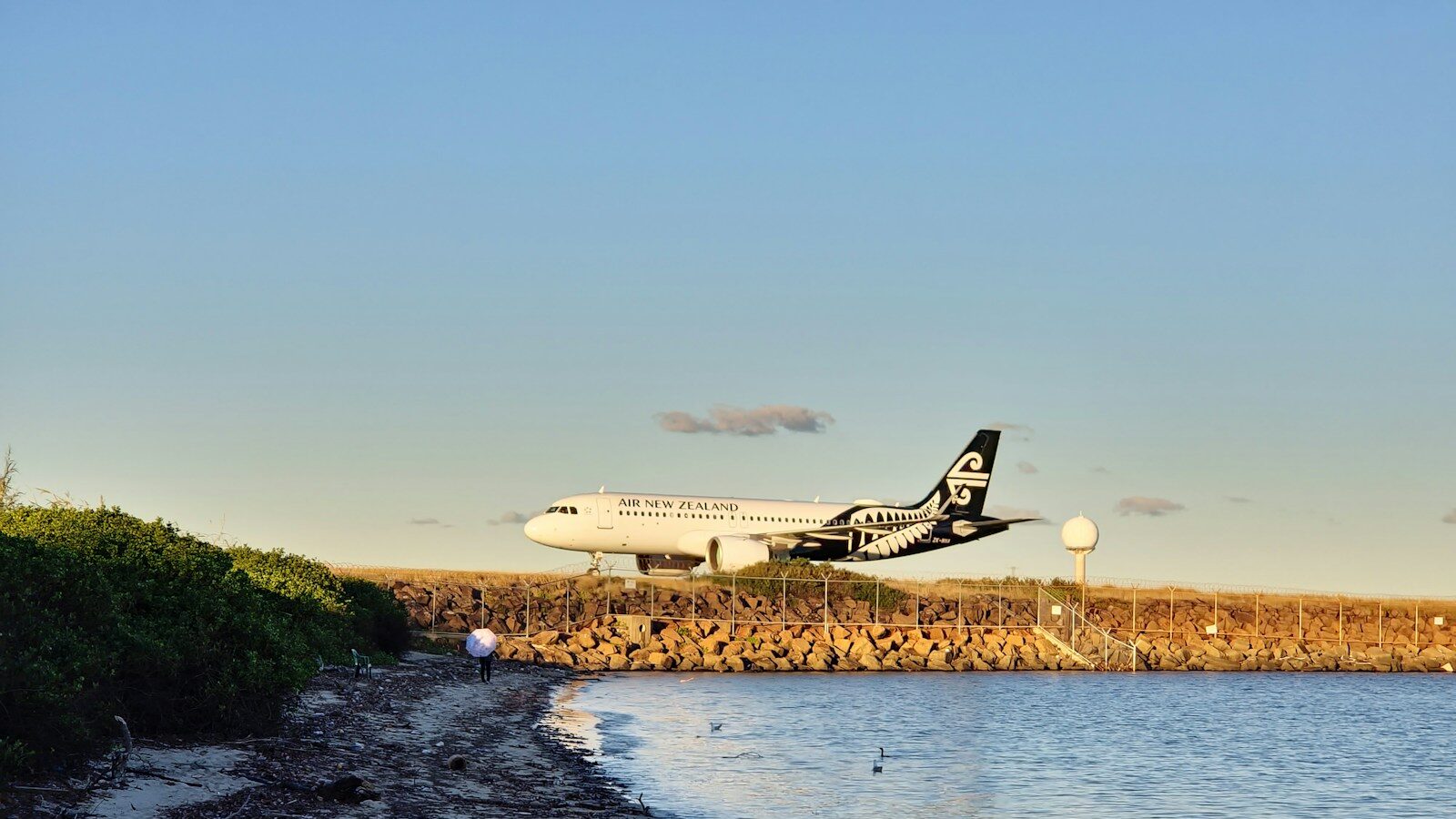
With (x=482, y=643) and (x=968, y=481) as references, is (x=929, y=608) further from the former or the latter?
(x=482, y=643)

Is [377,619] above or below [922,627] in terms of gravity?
below

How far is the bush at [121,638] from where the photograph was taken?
46.6ft

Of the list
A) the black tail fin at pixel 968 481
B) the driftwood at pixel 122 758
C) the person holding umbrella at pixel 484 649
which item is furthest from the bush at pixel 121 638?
the black tail fin at pixel 968 481

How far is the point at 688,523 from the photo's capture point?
66.1m

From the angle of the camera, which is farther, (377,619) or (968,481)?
(968,481)

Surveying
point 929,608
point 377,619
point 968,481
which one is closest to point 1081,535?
point 968,481

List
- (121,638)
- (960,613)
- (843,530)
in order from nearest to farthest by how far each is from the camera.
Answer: (121,638), (960,613), (843,530)

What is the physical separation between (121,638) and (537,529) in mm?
45542

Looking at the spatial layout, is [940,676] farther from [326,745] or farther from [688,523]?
[326,745]

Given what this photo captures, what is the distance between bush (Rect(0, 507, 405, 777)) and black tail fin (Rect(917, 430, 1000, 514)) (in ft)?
173

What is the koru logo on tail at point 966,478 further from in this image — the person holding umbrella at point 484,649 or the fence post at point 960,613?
the person holding umbrella at point 484,649

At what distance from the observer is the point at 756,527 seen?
67.7m

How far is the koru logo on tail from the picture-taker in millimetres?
76438

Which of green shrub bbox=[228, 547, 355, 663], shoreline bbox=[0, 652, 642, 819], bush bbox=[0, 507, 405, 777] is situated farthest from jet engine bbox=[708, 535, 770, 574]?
bush bbox=[0, 507, 405, 777]
